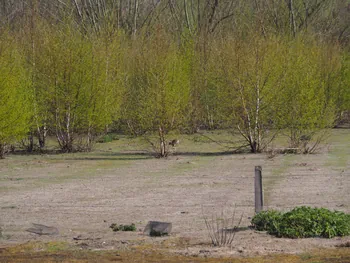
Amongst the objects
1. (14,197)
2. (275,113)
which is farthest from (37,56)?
(14,197)

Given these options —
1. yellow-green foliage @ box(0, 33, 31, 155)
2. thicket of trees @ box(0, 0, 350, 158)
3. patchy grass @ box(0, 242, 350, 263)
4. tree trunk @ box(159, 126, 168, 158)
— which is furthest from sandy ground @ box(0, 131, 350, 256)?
thicket of trees @ box(0, 0, 350, 158)

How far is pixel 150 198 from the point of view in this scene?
15531mm

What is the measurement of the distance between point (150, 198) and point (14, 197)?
2.94m

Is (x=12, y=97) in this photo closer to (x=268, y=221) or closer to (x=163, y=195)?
(x=163, y=195)

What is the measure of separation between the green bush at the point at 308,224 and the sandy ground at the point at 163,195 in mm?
181

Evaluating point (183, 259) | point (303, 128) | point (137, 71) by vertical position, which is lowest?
point (183, 259)

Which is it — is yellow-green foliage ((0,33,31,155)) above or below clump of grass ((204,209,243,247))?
above

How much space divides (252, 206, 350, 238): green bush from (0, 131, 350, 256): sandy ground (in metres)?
0.18

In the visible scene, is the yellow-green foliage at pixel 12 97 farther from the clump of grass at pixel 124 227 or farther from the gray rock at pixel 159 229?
the gray rock at pixel 159 229

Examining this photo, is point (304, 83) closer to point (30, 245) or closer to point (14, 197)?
point (14, 197)

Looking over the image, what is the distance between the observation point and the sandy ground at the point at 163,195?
10.9 m

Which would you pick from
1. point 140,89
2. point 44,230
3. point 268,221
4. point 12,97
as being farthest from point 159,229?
point 140,89

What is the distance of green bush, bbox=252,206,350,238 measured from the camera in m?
10.7

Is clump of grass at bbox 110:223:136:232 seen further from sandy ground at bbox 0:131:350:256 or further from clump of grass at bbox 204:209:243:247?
clump of grass at bbox 204:209:243:247
